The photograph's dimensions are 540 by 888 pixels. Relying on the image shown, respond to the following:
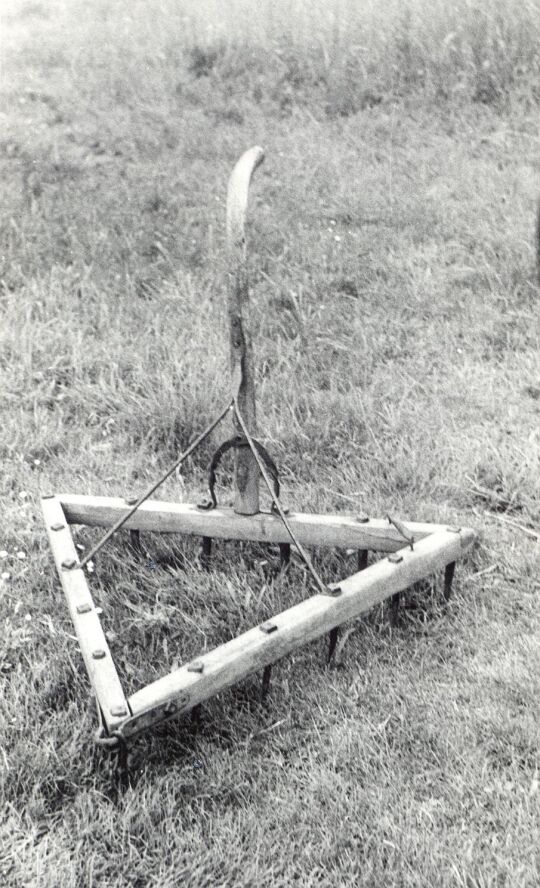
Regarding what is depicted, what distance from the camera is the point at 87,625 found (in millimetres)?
2525

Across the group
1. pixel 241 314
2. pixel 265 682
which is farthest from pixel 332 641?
pixel 241 314

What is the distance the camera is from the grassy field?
225cm

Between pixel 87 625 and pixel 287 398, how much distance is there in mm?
1714

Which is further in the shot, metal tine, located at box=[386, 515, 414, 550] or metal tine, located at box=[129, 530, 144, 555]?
metal tine, located at box=[129, 530, 144, 555]

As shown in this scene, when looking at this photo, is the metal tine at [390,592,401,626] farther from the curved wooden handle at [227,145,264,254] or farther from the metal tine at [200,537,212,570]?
the curved wooden handle at [227,145,264,254]

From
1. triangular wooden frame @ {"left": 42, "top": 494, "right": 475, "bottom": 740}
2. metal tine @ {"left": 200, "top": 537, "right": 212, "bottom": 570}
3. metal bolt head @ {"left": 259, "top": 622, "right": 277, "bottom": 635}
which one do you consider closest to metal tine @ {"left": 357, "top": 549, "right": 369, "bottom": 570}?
triangular wooden frame @ {"left": 42, "top": 494, "right": 475, "bottom": 740}

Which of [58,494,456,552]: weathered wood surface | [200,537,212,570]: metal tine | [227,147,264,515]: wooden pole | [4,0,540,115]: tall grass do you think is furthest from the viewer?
[4,0,540,115]: tall grass

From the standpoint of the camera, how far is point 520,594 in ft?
9.84

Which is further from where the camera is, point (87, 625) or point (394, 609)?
point (394, 609)

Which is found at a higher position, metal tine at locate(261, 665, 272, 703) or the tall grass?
the tall grass

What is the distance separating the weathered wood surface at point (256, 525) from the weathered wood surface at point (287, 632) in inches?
4.6

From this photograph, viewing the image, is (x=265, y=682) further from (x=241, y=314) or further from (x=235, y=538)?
(x=241, y=314)

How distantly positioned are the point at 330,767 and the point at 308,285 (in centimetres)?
287

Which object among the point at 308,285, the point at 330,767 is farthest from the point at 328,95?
the point at 330,767
